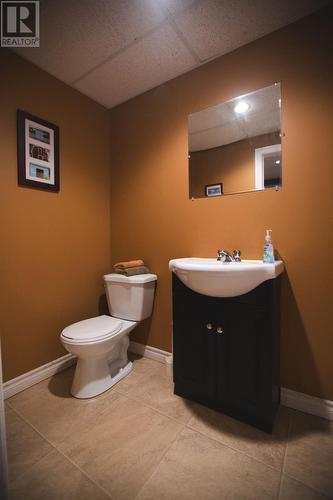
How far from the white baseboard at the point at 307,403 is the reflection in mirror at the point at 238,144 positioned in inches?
49.3

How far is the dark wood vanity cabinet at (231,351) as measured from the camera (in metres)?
1.11

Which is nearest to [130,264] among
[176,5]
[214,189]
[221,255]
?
[221,255]

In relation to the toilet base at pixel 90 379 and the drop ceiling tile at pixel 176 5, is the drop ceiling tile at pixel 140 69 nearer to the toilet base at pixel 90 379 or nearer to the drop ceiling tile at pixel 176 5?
the drop ceiling tile at pixel 176 5

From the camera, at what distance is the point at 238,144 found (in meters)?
1.50

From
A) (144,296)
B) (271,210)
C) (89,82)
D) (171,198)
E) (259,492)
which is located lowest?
(259,492)

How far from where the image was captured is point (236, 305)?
1.18 m

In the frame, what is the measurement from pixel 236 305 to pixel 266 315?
150 millimetres

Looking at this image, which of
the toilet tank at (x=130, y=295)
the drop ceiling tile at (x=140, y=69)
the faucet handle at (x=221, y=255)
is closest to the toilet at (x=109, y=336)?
the toilet tank at (x=130, y=295)

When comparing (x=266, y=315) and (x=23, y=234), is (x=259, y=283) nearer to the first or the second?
(x=266, y=315)

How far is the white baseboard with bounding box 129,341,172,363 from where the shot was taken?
6.03 ft

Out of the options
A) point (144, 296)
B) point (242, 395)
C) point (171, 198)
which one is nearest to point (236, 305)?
point (242, 395)

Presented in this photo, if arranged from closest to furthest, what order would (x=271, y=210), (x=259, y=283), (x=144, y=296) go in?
(x=259, y=283), (x=271, y=210), (x=144, y=296)

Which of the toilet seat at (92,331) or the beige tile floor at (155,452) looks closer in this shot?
the beige tile floor at (155,452)

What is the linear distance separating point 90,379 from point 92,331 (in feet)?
1.04
